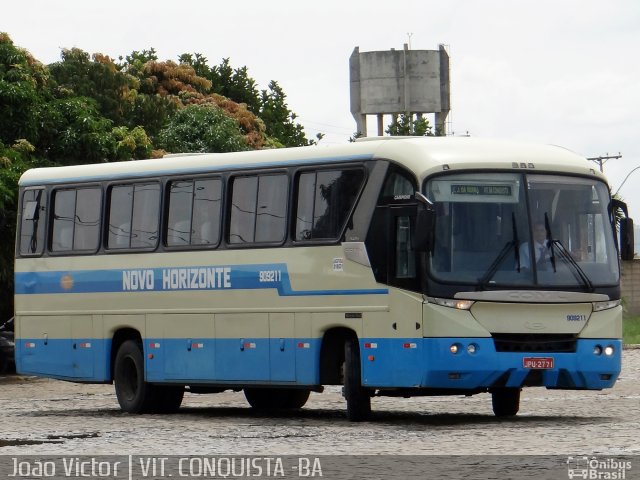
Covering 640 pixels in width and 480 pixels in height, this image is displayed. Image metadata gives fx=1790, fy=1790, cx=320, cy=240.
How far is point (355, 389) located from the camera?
2056 centimetres

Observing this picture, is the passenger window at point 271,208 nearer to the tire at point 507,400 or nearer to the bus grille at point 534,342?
the tire at point 507,400

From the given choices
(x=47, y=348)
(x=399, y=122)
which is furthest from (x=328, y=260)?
(x=399, y=122)

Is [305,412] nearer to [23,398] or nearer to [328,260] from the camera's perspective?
[328,260]

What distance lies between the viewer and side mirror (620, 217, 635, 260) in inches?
827

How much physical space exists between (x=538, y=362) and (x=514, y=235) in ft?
4.68

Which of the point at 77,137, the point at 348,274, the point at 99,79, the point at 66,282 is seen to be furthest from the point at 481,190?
the point at 99,79

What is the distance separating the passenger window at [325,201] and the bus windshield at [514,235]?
1322 millimetres

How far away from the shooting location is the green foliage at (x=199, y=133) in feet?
172

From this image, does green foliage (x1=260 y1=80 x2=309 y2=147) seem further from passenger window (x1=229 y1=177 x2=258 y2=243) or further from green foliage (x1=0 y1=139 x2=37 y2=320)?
passenger window (x1=229 y1=177 x2=258 y2=243)

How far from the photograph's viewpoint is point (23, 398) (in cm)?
2950

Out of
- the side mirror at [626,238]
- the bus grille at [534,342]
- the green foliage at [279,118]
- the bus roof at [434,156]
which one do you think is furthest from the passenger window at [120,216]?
the green foliage at [279,118]

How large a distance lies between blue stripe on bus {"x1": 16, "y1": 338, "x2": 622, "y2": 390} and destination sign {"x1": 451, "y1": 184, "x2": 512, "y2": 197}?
1.66 metres

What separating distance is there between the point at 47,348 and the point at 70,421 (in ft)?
11.3

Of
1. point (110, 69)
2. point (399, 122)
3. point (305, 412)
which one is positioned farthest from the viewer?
point (399, 122)
